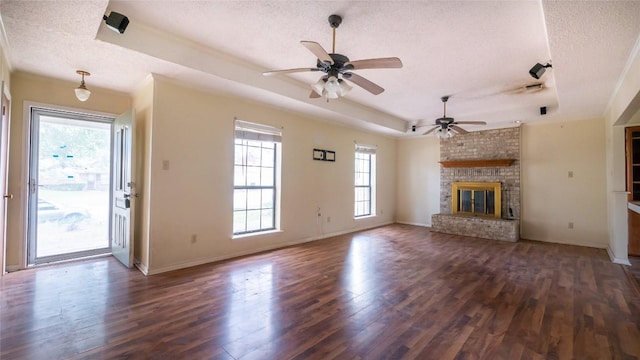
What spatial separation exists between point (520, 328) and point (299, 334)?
71.6 inches

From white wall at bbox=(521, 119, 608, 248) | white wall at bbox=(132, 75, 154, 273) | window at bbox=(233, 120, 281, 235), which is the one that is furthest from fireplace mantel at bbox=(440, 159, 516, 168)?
white wall at bbox=(132, 75, 154, 273)

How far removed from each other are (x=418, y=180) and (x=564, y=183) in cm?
301

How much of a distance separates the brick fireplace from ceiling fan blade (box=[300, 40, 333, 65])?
5.29 meters

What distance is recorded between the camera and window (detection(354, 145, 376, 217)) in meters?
6.95

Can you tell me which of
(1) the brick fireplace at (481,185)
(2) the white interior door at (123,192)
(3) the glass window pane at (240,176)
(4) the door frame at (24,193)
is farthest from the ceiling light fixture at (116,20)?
(1) the brick fireplace at (481,185)

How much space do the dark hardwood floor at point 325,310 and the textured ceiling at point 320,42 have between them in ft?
8.09

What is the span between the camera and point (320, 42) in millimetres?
3027

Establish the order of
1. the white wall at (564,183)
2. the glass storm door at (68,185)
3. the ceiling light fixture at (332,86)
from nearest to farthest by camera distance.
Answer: the ceiling light fixture at (332,86) < the glass storm door at (68,185) < the white wall at (564,183)

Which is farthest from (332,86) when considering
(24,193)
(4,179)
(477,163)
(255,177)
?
(477,163)

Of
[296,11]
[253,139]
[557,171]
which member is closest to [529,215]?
[557,171]

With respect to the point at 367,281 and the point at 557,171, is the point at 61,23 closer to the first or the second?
the point at 367,281

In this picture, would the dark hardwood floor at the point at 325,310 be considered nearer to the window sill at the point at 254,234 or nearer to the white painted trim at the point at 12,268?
the white painted trim at the point at 12,268

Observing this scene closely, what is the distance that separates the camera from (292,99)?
4426 mm

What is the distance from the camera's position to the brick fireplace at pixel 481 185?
6.10 metres
